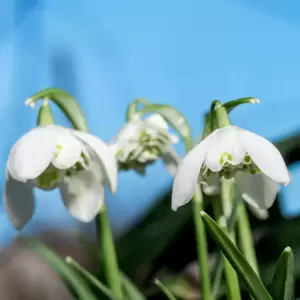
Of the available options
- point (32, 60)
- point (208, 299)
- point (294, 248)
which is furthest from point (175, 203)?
point (32, 60)

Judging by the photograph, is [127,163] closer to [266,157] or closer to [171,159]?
[171,159]

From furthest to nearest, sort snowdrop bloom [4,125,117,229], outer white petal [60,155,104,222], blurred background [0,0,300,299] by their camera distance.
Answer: blurred background [0,0,300,299]
outer white petal [60,155,104,222]
snowdrop bloom [4,125,117,229]

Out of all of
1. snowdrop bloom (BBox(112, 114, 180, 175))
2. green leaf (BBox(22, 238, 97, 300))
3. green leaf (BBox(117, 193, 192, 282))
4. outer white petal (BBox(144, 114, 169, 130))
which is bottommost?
green leaf (BBox(117, 193, 192, 282))

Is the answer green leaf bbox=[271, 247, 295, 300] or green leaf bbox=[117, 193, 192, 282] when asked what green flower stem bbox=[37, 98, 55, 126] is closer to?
green leaf bbox=[271, 247, 295, 300]

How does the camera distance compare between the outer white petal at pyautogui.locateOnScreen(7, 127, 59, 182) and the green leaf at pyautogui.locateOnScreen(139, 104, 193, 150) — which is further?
the green leaf at pyautogui.locateOnScreen(139, 104, 193, 150)

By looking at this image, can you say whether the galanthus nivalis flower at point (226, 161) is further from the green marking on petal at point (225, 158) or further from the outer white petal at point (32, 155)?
the outer white petal at point (32, 155)

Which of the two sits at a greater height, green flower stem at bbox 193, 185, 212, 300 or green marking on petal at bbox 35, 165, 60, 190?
green marking on petal at bbox 35, 165, 60, 190

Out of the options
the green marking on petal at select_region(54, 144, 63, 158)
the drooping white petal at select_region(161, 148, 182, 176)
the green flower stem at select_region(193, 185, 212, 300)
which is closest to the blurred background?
the drooping white petal at select_region(161, 148, 182, 176)

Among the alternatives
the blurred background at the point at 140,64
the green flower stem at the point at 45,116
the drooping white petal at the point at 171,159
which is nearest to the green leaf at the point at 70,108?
the green flower stem at the point at 45,116

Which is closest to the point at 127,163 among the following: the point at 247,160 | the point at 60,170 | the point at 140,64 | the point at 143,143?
the point at 143,143
